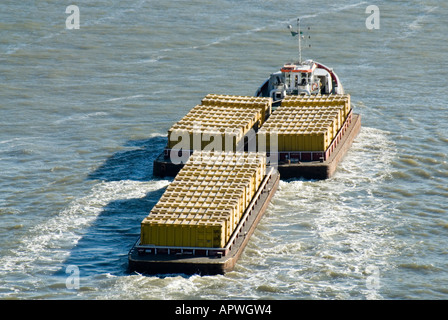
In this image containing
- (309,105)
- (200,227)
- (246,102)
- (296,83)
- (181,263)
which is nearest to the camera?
(181,263)

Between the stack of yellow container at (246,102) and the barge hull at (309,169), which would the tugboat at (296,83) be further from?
the barge hull at (309,169)

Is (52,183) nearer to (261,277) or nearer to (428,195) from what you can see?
(261,277)

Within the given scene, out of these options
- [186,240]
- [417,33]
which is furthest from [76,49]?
[186,240]

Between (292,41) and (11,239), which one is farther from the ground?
(292,41)

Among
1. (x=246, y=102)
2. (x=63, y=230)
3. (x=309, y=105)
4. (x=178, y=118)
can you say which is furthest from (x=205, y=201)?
(x=178, y=118)

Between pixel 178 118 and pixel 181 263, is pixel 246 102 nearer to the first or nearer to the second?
pixel 178 118

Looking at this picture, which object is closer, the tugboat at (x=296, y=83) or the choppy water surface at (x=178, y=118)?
the choppy water surface at (x=178, y=118)

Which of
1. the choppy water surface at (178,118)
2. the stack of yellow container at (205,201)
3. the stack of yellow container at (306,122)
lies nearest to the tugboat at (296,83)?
the stack of yellow container at (306,122)
